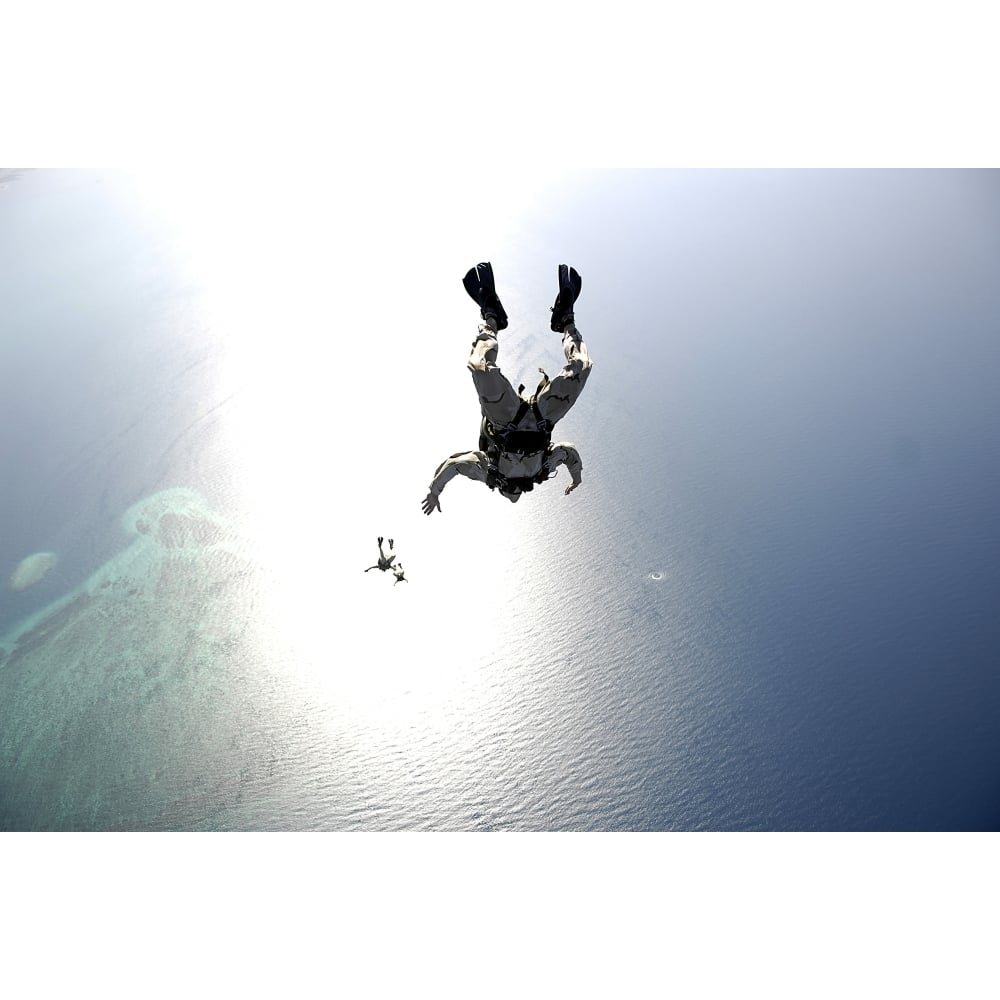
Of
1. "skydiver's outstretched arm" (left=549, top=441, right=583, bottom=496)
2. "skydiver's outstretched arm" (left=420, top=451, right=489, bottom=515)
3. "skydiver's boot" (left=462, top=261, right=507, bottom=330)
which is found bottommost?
"skydiver's outstretched arm" (left=420, top=451, right=489, bottom=515)

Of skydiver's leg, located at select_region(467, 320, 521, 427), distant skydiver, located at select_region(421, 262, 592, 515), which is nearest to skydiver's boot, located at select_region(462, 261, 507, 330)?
distant skydiver, located at select_region(421, 262, 592, 515)

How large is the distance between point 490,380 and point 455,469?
1.91 meters

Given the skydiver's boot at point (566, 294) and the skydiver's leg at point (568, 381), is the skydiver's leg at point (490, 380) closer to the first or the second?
the skydiver's leg at point (568, 381)

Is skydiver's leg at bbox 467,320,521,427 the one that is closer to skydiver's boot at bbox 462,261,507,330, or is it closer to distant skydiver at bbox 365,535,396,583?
skydiver's boot at bbox 462,261,507,330

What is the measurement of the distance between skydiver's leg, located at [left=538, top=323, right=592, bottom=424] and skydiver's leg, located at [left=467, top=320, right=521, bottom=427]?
0.36 meters

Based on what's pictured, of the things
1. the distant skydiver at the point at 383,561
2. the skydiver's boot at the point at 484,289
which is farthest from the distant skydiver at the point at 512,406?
the distant skydiver at the point at 383,561

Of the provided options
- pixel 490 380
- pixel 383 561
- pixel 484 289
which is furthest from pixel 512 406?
pixel 383 561

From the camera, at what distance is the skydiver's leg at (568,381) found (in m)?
7.07

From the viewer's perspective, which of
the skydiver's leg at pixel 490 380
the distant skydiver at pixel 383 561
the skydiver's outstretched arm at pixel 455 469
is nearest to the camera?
the skydiver's leg at pixel 490 380

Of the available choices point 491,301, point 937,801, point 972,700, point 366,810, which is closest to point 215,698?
point 366,810

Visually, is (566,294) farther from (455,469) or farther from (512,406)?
(455,469)

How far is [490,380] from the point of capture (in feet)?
22.2

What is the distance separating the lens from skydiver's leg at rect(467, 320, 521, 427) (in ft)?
22.0

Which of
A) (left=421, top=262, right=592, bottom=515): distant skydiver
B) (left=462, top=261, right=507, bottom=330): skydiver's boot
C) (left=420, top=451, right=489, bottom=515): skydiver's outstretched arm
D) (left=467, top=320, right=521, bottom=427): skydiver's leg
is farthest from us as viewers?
(left=420, top=451, right=489, bottom=515): skydiver's outstretched arm
